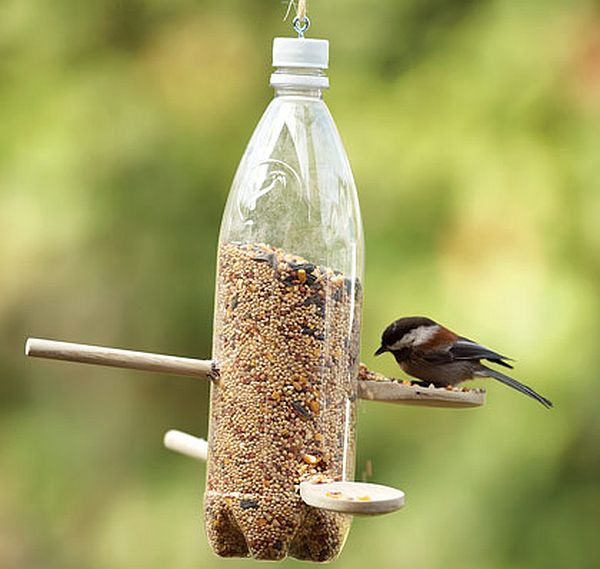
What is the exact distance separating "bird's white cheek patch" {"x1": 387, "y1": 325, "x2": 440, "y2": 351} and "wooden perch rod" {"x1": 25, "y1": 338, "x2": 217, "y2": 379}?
0.58m

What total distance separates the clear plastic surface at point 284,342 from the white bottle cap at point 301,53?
12cm

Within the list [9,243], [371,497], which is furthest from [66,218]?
[371,497]

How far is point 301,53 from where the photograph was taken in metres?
2.63

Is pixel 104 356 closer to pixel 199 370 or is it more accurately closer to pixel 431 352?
pixel 199 370

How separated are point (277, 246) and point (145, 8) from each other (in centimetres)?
403

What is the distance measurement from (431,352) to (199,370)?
0.62 metres

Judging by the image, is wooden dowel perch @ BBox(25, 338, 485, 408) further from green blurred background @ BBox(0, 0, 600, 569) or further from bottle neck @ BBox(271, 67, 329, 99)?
green blurred background @ BBox(0, 0, 600, 569)

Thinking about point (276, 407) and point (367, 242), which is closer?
point (276, 407)

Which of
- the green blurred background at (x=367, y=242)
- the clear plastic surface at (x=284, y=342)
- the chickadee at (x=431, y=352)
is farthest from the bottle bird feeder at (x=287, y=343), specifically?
the green blurred background at (x=367, y=242)

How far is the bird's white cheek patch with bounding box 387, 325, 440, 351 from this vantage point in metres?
3.01

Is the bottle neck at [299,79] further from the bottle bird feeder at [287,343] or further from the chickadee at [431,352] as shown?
the chickadee at [431,352]

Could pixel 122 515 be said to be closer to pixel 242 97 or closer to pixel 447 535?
pixel 447 535

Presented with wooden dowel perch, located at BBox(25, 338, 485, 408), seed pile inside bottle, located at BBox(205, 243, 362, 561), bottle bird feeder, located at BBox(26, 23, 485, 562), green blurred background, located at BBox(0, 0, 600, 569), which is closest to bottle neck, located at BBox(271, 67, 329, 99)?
bottle bird feeder, located at BBox(26, 23, 485, 562)

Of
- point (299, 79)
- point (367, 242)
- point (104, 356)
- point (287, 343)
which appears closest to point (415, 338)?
point (287, 343)
